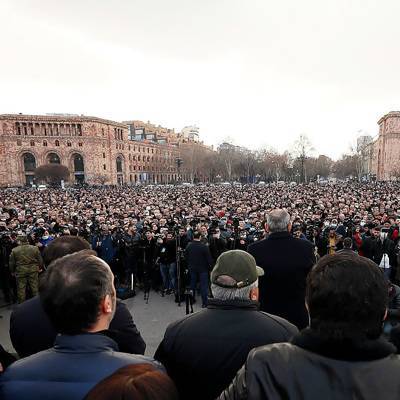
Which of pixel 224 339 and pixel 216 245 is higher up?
pixel 224 339

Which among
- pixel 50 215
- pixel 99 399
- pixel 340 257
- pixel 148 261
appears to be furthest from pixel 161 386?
pixel 50 215

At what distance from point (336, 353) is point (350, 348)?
0.06 m

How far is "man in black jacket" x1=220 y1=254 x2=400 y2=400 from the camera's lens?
3.53 ft

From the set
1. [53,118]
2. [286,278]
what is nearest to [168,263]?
[286,278]

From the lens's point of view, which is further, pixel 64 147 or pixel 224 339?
pixel 64 147

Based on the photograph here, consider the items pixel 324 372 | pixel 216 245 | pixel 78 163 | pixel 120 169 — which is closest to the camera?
pixel 324 372

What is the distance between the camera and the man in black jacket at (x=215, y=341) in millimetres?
1701

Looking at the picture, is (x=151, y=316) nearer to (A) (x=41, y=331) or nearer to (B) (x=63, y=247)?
(B) (x=63, y=247)

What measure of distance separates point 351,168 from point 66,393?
109187mm

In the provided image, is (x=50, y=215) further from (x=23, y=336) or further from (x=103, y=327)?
(x=103, y=327)

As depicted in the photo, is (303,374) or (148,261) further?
(148,261)

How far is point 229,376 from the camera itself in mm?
1720

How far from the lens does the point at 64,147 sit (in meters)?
69.7

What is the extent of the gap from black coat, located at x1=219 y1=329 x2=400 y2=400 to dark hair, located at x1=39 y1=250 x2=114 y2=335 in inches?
31.6
